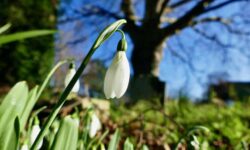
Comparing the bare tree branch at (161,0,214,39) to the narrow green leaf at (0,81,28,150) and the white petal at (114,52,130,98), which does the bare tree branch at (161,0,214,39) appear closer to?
the narrow green leaf at (0,81,28,150)

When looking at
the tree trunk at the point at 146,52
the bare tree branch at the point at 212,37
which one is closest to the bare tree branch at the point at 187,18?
the tree trunk at the point at 146,52

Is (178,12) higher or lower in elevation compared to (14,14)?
lower

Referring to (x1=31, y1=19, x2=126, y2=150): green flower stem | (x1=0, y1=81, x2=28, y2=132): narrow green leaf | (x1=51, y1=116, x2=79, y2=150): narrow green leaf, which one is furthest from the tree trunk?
(x1=31, y1=19, x2=126, y2=150): green flower stem

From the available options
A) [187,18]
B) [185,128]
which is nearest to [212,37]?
[187,18]

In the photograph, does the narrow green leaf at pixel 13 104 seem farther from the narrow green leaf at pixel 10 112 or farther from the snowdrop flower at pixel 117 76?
the snowdrop flower at pixel 117 76

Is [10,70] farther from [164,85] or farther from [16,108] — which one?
[16,108]

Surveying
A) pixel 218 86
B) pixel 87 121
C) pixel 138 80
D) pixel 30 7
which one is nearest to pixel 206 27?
pixel 218 86
